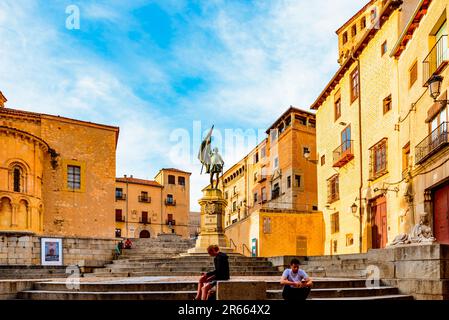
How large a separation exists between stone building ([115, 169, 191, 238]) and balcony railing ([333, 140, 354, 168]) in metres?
38.2

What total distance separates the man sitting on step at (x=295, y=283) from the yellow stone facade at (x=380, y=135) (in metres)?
9.23

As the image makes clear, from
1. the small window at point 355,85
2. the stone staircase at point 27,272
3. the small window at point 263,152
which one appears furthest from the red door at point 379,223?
the small window at point 263,152

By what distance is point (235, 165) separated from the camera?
57438 millimetres

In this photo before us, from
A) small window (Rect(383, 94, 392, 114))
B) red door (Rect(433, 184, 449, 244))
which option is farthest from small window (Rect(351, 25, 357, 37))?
red door (Rect(433, 184, 449, 244))

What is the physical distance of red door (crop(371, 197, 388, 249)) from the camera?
73.5 feet

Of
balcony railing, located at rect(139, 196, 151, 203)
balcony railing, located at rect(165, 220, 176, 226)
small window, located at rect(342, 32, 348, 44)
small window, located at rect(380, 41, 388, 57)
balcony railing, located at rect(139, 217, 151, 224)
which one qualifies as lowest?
balcony railing, located at rect(165, 220, 176, 226)

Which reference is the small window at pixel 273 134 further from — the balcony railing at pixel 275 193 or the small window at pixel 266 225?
the small window at pixel 266 225

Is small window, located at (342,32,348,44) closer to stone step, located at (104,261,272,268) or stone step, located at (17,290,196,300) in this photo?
stone step, located at (104,261,272,268)

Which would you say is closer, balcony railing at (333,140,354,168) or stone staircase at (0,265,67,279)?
stone staircase at (0,265,67,279)

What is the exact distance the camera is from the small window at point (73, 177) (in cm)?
3407

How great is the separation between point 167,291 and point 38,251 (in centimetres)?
1053

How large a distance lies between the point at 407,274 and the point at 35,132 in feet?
93.6
